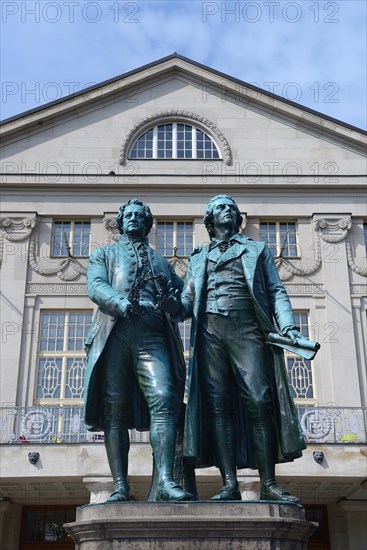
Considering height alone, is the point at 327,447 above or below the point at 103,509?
above

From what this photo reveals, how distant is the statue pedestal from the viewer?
510 cm

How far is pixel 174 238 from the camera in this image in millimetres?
25750

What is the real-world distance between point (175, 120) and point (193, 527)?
23626 mm

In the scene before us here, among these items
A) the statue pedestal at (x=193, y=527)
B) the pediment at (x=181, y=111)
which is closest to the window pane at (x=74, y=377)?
the pediment at (x=181, y=111)

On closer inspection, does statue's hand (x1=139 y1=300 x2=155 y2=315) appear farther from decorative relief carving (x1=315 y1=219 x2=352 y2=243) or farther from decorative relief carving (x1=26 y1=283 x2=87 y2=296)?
decorative relief carving (x1=315 y1=219 x2=352 y2=243)

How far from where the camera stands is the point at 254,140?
27.2 metres

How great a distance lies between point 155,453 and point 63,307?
1920cm

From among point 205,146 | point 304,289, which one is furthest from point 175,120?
point 304,289

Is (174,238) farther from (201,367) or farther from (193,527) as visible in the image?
(193,527)

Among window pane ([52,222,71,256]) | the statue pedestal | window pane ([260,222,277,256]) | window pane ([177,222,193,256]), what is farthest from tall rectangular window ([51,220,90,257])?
the statue pedestal

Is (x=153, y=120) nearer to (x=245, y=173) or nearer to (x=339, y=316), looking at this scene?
(x=245, y=173)

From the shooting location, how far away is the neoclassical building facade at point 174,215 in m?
23.0

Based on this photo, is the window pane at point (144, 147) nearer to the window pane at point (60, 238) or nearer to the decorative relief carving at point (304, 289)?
the window pane at point (60, 238)

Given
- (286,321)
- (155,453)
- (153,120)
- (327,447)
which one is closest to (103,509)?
(155,453)
